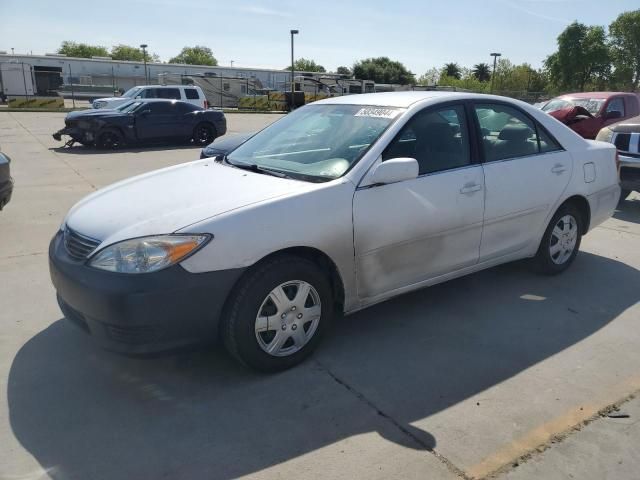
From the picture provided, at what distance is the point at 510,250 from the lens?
14.1 feet

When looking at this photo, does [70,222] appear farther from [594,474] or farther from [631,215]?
[631,215]

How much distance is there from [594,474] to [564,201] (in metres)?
2.77

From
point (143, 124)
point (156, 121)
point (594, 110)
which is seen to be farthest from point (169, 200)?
point (156, 121)

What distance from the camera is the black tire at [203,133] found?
15.6 m

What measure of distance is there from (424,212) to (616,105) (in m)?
10.9

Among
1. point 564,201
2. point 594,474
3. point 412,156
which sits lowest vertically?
point 594,474

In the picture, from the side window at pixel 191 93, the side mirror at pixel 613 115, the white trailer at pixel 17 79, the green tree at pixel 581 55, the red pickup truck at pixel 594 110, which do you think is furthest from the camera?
the green tree at pixel 581 55

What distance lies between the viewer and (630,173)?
7.33 meters

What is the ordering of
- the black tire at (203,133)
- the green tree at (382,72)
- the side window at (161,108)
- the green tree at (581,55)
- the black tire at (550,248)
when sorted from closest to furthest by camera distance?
the black tire at (550,248)
the side window at (161,108)
the black tire at (203,133)
the green tree at (581,55)
the green tree at (382,72)

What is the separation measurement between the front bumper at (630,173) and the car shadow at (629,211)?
40 cm

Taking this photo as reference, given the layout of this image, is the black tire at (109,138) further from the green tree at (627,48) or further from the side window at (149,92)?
the green tree at (627,48)

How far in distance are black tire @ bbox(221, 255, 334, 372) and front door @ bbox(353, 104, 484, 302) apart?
→ 0.40 metres

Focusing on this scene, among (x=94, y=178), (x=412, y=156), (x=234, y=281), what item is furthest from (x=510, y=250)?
(x=94, y=178)

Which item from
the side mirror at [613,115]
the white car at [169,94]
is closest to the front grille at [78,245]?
the side mirror at [613,115]
